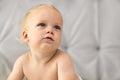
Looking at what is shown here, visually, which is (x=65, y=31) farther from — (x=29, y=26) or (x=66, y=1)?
(x=29, y=26)

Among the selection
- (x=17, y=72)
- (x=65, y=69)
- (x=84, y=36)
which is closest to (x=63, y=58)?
(x=65, y=69)

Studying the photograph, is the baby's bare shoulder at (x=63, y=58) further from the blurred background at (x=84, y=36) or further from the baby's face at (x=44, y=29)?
the blurred background at (x=84, y=36)

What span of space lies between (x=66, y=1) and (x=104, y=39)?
259mm

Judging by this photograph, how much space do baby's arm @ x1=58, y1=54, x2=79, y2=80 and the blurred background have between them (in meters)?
0.25

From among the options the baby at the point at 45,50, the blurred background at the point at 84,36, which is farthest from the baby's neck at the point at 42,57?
the blurred background at the point at 84,36

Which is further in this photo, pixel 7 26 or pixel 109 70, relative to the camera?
pixel 7 26

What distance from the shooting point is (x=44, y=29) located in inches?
40.6

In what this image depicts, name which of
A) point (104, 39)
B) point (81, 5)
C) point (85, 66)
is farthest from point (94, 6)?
point (85, 66)

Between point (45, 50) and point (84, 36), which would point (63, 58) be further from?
point (84, 36)

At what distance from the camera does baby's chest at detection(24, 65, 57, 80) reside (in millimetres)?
1086

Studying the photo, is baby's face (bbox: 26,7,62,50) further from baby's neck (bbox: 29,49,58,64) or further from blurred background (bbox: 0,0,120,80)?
blurred background (bbox: 0,0,120,80)

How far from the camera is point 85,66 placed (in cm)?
131

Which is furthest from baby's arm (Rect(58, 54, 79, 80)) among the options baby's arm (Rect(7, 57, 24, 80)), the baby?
baby's arm (Rect(7, 57, 24, 80))

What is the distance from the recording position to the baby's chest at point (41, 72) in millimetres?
1086
